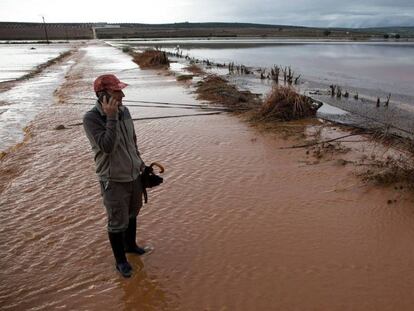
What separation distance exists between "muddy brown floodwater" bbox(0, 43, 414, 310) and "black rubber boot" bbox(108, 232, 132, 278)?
9 cm

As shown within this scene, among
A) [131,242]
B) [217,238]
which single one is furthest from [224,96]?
[131,242]

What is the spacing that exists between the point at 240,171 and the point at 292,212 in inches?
69.4

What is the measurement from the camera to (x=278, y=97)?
11.0 m

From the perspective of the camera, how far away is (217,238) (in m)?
4.80

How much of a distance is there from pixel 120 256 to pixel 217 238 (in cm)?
128

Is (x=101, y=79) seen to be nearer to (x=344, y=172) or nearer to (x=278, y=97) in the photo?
(x=344, y=172)

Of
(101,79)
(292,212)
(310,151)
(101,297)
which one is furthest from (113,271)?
(310,151)

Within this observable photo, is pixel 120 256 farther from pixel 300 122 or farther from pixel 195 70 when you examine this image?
pixel 195 70

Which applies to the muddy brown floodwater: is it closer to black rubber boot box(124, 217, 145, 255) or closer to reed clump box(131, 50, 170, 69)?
black rubber boot box(124, 217, 145, 255)

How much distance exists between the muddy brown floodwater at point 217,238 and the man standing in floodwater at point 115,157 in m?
0.59

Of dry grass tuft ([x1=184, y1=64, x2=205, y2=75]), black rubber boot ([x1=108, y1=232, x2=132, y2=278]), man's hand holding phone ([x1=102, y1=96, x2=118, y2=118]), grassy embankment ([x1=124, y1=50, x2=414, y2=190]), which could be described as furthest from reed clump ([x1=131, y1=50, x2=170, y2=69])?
man's hand holding phone ([x1=102, y1=96, x2=118, y2=118])

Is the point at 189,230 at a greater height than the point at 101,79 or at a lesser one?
lesser

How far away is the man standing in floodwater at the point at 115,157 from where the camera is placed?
3.35 meters

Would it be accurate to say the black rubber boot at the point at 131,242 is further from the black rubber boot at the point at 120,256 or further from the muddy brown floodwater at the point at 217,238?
the black rubber boot at the point at 120,256
